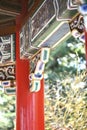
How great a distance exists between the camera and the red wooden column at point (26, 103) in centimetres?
479

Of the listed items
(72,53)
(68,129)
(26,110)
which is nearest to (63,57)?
(72,53)

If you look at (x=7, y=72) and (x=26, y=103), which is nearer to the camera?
(x=26, y=103)

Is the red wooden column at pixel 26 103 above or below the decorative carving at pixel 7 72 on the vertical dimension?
below

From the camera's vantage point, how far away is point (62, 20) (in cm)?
351

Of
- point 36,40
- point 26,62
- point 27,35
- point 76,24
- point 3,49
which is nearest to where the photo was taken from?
point 76,24

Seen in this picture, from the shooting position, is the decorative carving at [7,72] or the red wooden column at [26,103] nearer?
the red wooden column at [26,103]

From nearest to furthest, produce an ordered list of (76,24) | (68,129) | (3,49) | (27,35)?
1. (76,24)
2. (27,35)
3. (3,49)
4. (68,129)

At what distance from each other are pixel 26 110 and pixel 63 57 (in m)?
6.41

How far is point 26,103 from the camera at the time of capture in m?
4.95

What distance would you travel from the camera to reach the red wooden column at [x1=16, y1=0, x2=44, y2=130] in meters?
4.79

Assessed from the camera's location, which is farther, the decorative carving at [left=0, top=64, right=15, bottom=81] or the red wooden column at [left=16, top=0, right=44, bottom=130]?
the decorative carving at [left=0, top=64, right=15, bottom=81]

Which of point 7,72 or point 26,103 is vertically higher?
point 7,72

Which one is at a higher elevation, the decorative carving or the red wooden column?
the decorative carving

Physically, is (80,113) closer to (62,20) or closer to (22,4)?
(22,4)
